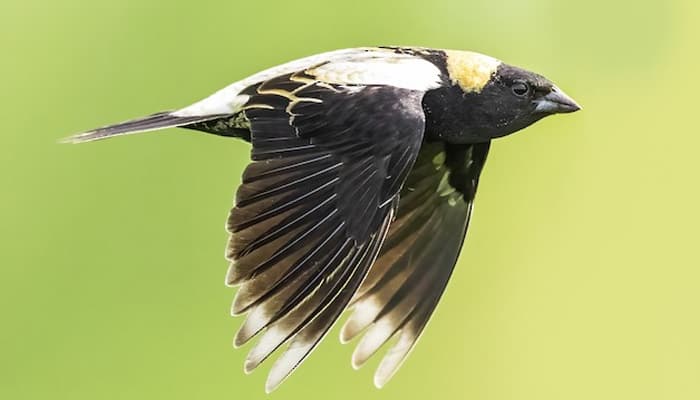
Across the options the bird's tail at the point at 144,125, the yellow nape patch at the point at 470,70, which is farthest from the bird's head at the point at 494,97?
the bird's tail at the point at 144,125

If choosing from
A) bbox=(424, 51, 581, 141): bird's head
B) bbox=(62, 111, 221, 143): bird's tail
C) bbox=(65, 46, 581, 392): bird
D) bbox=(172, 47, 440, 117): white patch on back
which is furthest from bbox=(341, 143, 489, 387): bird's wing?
bbox=(62, 111, 221, 143): bird's tail

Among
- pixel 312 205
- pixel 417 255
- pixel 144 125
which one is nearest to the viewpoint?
pixel 312 205

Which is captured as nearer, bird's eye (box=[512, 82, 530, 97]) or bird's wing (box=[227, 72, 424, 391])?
bird's wing (box=[227, 72, 424, 391])

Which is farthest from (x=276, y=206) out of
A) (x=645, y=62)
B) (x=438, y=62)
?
(x=645, y=62)

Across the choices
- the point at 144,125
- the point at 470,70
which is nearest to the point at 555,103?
the point at 470,70

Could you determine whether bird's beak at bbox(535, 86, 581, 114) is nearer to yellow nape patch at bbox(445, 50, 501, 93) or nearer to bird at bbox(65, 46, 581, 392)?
bird at bbox(65, 46, 581, 392)

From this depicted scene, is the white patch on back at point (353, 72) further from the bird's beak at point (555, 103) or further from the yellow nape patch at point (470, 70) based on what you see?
the bird's beak at point (555, 103)

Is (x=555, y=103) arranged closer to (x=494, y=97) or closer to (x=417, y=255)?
(x=494, y=97)

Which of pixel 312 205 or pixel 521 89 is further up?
pixel 521 89
